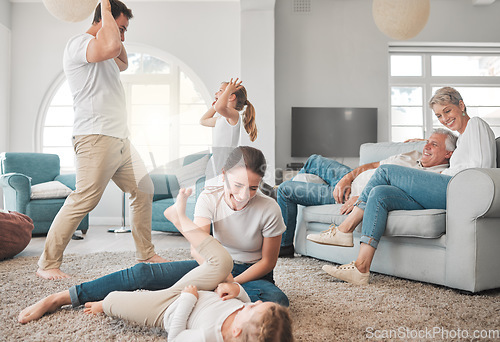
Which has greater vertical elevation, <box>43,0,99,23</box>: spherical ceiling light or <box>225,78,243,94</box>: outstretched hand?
<box>43,0,99,23</box>: spherical ceiling light

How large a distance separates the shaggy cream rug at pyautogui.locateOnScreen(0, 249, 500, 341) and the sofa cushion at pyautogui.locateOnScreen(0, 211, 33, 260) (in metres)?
0.39

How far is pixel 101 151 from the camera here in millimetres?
1823

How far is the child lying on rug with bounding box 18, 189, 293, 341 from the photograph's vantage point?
2.74 feet

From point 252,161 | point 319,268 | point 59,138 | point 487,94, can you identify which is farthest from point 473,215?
point 59,138

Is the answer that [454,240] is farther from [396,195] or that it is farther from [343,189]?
[343,189]

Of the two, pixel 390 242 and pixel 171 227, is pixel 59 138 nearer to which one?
pixel 171 227

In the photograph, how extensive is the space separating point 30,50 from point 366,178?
4.67 m

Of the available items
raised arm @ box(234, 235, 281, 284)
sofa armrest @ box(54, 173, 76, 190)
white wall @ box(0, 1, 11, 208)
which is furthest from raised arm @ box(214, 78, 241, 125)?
white wall @ box(0, 1, 11, 208)

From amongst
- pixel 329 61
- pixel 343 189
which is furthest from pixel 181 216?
pixel 329 61

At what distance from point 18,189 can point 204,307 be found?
322 cm

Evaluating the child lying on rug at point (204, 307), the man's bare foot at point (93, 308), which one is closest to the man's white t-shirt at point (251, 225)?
the child lying on rug at point (204, 307)

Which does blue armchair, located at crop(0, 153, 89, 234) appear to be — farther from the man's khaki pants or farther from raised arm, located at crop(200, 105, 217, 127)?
raised arm, located at crop(200, 105, 217, 127)

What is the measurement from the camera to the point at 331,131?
16.5 feet

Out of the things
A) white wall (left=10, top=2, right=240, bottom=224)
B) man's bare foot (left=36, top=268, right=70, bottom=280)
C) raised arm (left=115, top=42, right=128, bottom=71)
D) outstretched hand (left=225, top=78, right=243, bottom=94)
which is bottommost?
man's bare foot (left=36, top=268, right=70, bottom=280)
